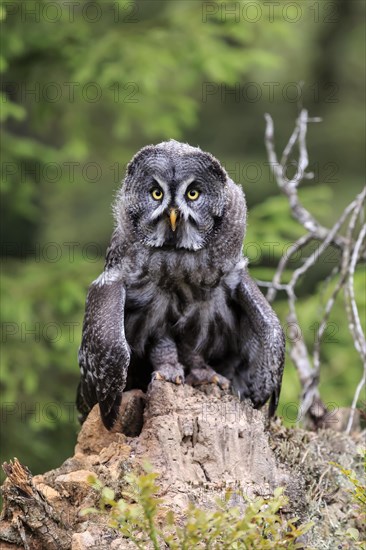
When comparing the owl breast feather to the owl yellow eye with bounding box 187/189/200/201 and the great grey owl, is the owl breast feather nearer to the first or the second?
the great grey owl

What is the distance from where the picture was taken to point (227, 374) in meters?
7.09

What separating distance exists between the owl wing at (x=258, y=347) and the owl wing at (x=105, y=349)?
0.92 metres

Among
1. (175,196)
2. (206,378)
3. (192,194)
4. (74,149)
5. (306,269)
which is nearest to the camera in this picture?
(175,196)

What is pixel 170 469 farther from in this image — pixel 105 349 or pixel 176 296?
pixel 176 296

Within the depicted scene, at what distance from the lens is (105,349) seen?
6176 mm

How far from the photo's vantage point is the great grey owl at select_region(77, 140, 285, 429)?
6289 mm

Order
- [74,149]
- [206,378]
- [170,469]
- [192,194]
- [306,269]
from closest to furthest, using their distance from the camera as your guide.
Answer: [170,469], [192,194], [206,378], [306,269], [74,149]

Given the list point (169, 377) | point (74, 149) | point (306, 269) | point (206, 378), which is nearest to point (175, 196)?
point (169, 377)

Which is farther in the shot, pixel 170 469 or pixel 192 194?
pixel 192 194

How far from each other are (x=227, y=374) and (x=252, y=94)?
42.6ft

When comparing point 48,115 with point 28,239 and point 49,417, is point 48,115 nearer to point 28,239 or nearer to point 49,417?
point 28,239

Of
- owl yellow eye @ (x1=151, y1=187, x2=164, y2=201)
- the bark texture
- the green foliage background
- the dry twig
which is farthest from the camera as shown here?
the green foliage background

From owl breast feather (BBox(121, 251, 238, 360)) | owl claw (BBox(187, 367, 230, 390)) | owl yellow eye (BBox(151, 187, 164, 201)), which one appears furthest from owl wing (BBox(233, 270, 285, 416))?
owl yellow eye (BBox(151, 187, 164, 201))

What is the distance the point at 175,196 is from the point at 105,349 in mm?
1132
